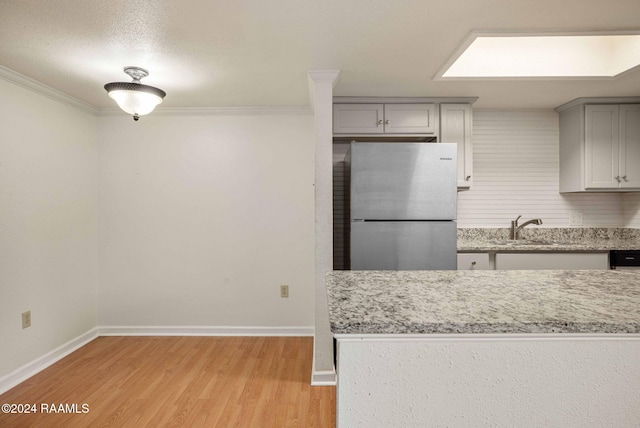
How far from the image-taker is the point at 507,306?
1012 millimetres

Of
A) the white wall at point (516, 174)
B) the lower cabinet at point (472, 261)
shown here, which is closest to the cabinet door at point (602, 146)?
the white wall at point (516, 174)

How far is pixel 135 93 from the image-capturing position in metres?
2.53

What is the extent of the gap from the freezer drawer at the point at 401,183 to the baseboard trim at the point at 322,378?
1154mm

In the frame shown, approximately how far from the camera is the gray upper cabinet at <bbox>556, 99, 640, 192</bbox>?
3.25m

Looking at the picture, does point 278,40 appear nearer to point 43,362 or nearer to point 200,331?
point 200,331

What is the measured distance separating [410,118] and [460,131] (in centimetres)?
46

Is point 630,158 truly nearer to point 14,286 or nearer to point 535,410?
point 535,410

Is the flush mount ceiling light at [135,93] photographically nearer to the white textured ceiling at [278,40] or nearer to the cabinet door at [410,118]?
the white textured ceiling at [278,40]

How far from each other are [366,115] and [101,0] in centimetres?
Result: 202

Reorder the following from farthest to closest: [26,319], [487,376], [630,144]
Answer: [630,144] → [26,319] → [487,376]

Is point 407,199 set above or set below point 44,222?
above

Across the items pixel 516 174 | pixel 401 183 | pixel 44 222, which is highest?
pixel 516 174

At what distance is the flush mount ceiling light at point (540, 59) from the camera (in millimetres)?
2660

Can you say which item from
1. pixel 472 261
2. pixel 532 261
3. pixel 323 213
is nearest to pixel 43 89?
pixel 323 213
